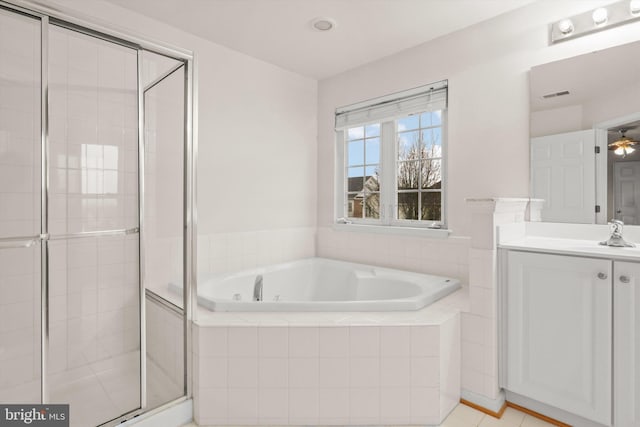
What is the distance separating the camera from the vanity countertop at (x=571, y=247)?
1580mm

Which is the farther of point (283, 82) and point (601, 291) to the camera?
point (283, 82)

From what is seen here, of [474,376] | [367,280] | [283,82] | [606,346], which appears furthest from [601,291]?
[283,82]

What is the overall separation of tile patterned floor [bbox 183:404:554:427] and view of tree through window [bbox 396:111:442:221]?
1364 mm

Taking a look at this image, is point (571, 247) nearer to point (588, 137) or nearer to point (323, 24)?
point (588, 137)

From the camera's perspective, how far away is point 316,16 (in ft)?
7.68

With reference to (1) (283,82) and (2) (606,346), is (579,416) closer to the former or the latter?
(2) (606,346)

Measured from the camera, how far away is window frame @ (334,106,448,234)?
8.91 ft

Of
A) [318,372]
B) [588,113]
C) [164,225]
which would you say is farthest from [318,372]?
[588,113]

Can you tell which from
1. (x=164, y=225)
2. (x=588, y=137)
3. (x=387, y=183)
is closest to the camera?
(x=164, y=225)

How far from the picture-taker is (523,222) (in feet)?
7.16

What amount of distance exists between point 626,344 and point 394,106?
2.15 meters

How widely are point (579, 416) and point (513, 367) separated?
0.33 m

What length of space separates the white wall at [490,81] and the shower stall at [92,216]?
1821mm

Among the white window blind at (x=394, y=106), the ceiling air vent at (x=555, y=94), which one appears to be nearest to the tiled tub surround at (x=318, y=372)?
the ceiling air vent at (x=555, y=94)
